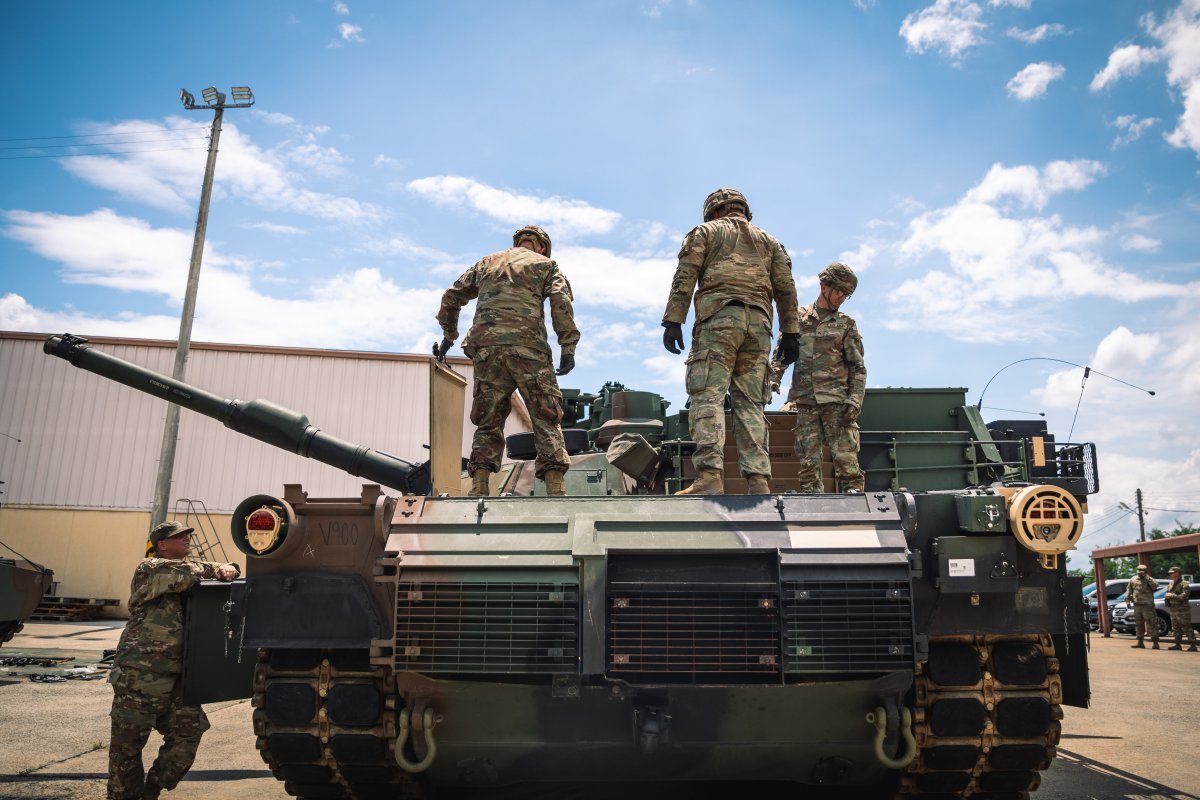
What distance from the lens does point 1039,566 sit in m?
4.17

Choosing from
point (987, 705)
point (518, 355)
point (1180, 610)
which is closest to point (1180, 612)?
point (1180, 610)

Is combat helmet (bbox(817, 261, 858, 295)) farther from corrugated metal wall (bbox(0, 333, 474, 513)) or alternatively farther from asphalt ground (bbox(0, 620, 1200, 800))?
corrugated metal wall (bbox(0, 333, 474, 513))

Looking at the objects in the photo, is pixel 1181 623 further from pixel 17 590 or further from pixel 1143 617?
pixel 17 590

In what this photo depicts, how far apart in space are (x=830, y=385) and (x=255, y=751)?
17.6ft

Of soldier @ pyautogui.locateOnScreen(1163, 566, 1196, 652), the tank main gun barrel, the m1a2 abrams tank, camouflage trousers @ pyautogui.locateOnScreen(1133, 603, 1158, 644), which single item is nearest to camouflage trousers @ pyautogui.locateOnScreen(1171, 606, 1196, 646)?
soldier @ pyautogui.locateOnScreen(1163, 566, 1196, 652)

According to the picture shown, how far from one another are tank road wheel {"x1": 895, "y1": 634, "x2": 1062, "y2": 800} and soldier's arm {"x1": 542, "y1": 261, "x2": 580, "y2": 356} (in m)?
3.08

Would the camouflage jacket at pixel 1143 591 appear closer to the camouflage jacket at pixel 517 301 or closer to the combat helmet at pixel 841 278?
the combat helmet at pixel 841 278

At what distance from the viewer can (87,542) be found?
2227 centimetres

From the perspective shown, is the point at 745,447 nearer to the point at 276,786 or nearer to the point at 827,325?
the point at 827,325

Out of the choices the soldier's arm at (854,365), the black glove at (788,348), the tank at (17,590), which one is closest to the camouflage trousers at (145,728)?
the black glove at (788,348)

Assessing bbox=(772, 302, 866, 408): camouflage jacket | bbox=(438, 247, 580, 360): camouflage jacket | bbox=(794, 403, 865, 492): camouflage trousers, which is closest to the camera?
bbox=(438, 247, 580, 360): camouflage jacket

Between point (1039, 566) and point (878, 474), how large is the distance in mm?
3937

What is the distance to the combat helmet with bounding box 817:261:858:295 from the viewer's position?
291 inches

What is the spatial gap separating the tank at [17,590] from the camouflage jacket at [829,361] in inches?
375
